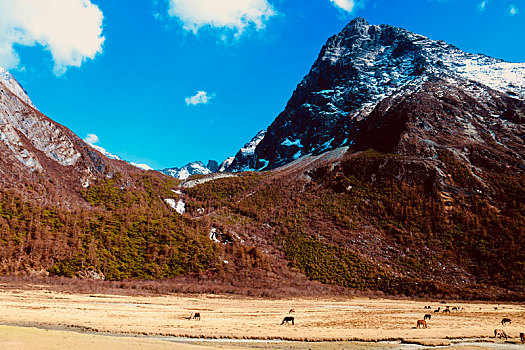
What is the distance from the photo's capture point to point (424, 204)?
121m

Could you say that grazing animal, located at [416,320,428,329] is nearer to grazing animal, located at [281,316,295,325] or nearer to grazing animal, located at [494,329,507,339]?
Result: grazing animal, located at [494,329,507,339]

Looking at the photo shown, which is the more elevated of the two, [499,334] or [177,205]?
[177,205]

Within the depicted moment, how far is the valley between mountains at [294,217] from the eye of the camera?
282 feet

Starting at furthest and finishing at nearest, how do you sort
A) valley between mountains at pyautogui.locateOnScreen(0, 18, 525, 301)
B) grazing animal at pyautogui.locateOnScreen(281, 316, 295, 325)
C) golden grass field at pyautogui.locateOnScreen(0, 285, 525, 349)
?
valley between mountains at pyautogui.locateOnScreen(0, 18, 525, 301) → grazing animal at pyautogui.locateOnScreen(281, 316, 295, 325) → golden grass field at pyautogui.locateOnScreen(0, 285, 525, 349)

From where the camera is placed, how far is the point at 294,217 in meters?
126

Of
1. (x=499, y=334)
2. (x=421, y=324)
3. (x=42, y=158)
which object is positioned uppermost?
(x=42, y=158)

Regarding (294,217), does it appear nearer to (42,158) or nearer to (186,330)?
(186,330)

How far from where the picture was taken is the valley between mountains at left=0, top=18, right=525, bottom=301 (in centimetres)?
8588

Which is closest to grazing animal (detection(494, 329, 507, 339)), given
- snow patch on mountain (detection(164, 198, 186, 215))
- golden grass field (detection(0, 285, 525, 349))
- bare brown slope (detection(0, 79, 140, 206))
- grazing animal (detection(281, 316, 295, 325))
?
golden grass field (detection(0, 285, 525, 349))

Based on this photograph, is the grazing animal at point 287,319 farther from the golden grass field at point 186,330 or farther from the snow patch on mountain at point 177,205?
the snow patch on mountain at point 177,205

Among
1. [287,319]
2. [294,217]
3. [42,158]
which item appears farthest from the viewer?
[294,217]

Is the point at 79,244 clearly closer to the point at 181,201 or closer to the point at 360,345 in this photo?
the point at 181,201

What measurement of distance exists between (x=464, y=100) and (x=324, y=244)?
436ft

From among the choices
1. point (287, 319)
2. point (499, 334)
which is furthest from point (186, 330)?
point (499, 334)
